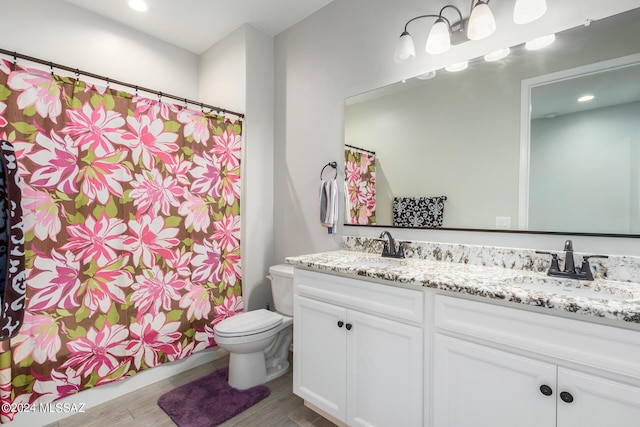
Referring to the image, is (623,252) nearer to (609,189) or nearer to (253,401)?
(609,189)

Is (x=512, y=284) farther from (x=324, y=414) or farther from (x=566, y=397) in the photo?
(x=324, y=414)

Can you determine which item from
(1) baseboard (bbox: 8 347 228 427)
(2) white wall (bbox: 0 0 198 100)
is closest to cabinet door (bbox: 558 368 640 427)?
(1) baseboard (bbox: 8 347 228 427)

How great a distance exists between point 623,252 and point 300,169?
1.91 metres

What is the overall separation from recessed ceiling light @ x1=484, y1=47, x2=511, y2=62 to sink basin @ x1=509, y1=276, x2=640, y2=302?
1.07 meters

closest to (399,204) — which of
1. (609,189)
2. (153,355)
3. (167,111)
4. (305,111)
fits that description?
(609,189)

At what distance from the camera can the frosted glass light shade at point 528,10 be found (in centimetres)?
130

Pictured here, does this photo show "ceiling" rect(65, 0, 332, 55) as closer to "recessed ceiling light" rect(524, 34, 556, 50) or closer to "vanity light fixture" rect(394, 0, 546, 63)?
"vanity light fixture" rect(394, 0, 546, 63)

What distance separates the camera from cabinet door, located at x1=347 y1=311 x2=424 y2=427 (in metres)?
1.27

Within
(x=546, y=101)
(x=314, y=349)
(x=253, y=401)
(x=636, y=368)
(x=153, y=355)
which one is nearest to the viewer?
(x=636, y=368)

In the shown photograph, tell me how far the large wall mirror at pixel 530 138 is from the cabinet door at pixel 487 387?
68cm

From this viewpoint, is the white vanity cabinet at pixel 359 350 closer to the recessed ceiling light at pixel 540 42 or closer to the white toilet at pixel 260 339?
the white toilet at pixel 260 339

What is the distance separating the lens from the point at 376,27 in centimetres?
197

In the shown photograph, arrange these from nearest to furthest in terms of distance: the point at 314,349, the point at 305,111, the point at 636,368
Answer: the point at 636,368 < the point at 314,349 < the point at 305,111

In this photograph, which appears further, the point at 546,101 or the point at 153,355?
the point at 153,355
